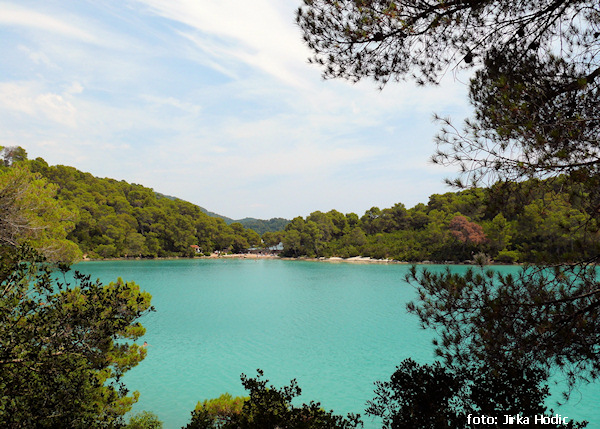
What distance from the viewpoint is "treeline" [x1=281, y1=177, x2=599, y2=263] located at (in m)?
3.17

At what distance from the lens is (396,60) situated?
3980 millimetres

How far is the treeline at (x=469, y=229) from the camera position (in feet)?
10.4

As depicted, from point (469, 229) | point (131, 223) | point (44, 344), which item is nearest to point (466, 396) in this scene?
point (44, 344)

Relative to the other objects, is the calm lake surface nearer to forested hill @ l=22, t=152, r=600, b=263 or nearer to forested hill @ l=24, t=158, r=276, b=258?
forested hill @ l=22, t=152, r=600, b=263

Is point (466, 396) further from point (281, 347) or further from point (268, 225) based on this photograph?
point (268, 225)

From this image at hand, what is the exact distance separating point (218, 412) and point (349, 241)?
167 feet

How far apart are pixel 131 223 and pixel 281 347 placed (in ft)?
152

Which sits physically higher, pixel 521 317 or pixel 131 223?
pixel 131 223

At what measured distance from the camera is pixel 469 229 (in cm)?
3738

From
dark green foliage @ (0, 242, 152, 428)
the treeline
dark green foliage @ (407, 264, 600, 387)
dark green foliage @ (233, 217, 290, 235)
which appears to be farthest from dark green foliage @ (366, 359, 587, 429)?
dark green foliage @ (233, 217, 290, 235)

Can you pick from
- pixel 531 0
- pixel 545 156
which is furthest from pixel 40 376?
pixel 531 0

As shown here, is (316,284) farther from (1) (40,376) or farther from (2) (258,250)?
(2) (258,250)

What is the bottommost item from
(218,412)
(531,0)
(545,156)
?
(218,412)

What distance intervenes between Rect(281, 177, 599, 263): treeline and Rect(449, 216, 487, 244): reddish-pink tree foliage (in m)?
0.09
